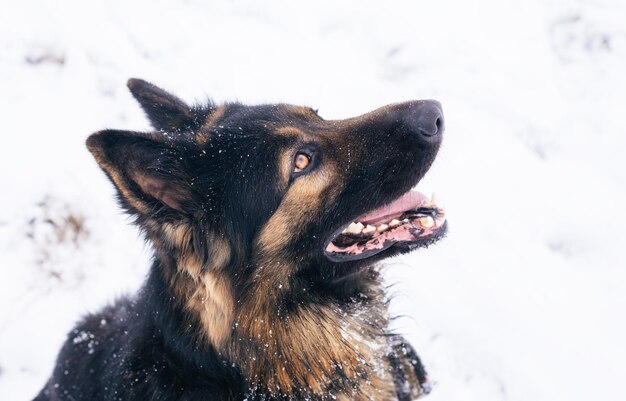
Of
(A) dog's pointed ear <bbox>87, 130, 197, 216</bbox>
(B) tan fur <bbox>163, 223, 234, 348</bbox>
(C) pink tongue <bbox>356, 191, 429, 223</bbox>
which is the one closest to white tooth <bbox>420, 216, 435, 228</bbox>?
(C) pink tongue <bbox>356, 191, 429, 223</bbox>

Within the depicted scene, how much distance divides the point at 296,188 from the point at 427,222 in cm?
83

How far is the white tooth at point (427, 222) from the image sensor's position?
10.5 feet

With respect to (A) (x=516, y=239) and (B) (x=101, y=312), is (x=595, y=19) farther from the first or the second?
(B) (x=101, y=312)

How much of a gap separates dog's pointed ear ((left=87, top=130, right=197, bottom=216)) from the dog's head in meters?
0.02

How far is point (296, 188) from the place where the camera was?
9.86ft

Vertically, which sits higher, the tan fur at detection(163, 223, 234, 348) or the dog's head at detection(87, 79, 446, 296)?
the dog's head at detection(87, 79, 446, 296)

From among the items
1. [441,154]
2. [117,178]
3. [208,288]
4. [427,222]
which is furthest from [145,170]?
[441,154]

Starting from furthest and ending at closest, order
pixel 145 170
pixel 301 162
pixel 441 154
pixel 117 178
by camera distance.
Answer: pixel 441 154, pixel 301 162, pixel 145 170, pixel 117 178

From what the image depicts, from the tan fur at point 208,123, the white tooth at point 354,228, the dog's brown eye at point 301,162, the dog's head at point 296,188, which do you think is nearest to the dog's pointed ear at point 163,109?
the tan fur at point 208,123

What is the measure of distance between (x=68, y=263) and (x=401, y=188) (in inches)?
143

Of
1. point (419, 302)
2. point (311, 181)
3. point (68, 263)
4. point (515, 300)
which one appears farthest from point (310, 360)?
point (68, 263)

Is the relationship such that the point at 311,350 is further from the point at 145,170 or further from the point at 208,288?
the point at 145,170

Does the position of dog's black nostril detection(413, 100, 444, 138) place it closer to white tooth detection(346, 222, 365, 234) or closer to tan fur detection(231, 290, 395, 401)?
white tooth detection(346, 222, 365, 234)

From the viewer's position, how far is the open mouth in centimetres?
310
